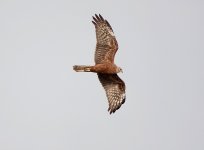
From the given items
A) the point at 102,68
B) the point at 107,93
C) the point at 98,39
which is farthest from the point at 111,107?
the point at 98,39

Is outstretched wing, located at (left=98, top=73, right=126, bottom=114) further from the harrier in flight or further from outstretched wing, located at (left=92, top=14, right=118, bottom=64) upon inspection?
outstretched wing, located at (left=92, top=14, right=118, bottom=64)

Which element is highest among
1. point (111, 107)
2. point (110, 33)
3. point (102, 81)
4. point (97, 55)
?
point (110, 33)

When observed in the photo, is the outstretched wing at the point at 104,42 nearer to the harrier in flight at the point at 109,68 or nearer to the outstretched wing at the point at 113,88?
the harrier in flight at the point at 109,68

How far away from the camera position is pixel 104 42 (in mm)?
10625

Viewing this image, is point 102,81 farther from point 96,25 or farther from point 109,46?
point 96,25

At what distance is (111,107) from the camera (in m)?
10.3

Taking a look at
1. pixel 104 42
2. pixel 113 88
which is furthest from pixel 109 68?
pixel 104 42

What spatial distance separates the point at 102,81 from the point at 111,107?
2.78 ft

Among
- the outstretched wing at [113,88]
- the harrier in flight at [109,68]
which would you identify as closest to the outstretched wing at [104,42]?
the harrier in flight at [109,68]

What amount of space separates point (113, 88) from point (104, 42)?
1.39 m

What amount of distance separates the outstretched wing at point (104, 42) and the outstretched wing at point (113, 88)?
0.49 meters

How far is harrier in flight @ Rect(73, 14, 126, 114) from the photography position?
1011cm

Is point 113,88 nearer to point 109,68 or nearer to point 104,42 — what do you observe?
point 109,68

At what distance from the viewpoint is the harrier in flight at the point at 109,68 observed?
33.2 ft
